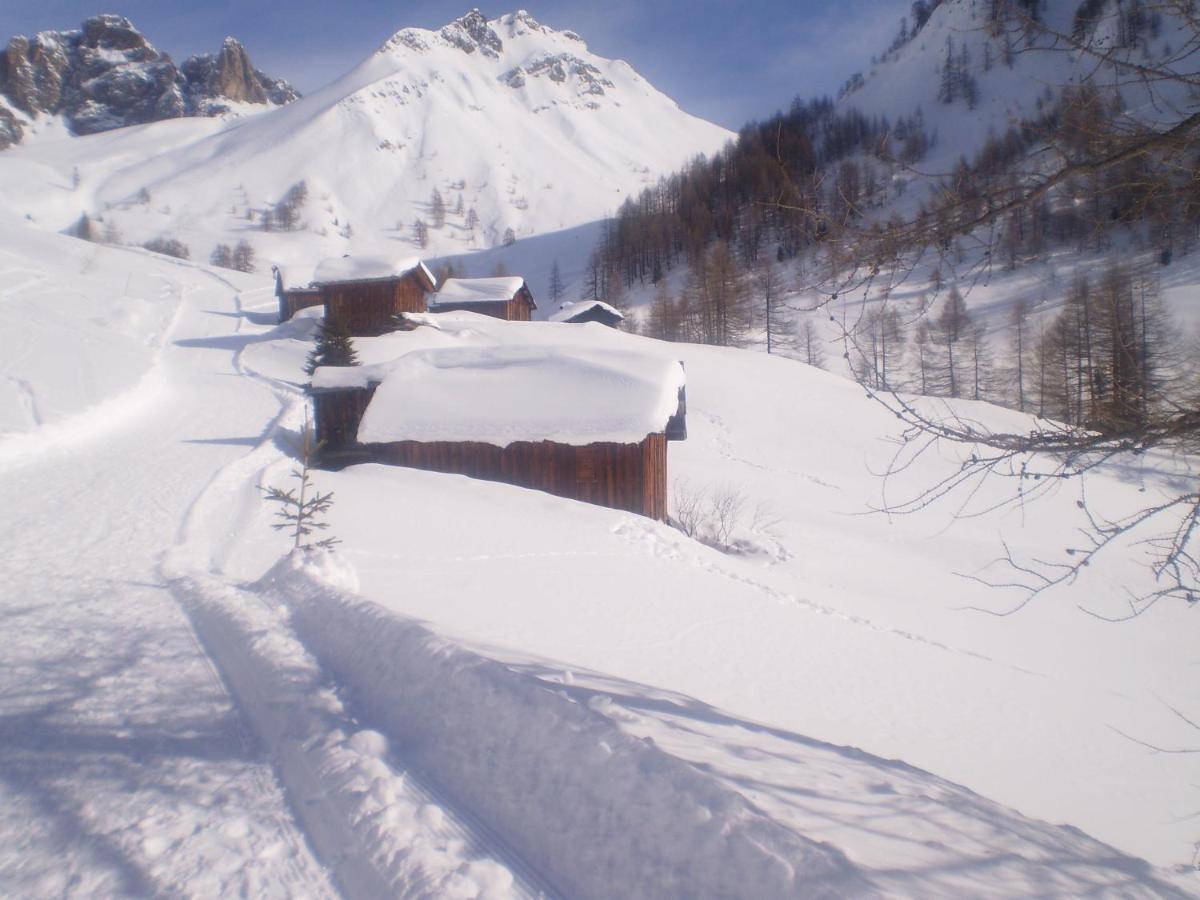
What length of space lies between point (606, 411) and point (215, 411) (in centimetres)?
1361

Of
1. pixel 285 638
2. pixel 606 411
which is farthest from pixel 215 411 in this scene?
pixel 285 638

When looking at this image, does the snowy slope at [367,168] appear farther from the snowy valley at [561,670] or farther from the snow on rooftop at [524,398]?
the snowy valley at [561,670]

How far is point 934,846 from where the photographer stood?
257 centimetres

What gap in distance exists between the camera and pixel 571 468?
14.8m

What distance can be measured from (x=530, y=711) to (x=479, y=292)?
133ft

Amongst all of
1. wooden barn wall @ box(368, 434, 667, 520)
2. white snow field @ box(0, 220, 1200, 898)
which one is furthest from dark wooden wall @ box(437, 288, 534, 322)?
white snow field @ box(0, 220, 1200, 898)

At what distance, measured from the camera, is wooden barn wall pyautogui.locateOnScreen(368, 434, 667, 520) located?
14797 mm

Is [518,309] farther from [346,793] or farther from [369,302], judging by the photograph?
[346,793]

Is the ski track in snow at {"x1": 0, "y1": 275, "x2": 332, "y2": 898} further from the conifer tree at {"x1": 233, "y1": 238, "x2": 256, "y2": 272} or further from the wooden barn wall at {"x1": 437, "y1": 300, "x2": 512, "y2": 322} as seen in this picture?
the conifer tree at {"x1": 233, "y1": 238, "x2": 256, "y2": 272}

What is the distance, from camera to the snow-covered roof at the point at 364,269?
3259 centimetres

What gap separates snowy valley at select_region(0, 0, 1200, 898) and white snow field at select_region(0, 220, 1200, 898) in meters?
0.02

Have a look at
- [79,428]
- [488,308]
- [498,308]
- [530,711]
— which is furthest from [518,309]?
[530,711]

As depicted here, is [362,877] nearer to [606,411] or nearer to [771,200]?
[771,200]

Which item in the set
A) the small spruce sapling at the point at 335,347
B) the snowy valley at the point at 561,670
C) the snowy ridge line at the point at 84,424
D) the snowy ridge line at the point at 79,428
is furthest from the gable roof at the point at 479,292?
the snowy ridge line at the point at 79,428
